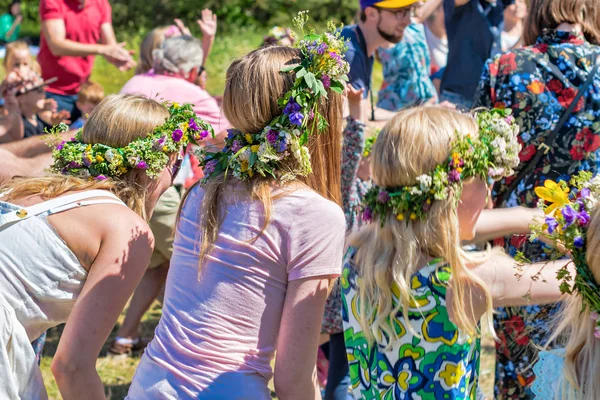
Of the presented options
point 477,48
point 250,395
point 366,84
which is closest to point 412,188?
point 250,395

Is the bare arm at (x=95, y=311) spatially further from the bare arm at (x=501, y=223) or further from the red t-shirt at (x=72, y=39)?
the red t-shirt at (x=72, y=39)

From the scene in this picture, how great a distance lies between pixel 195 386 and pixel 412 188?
0.93m

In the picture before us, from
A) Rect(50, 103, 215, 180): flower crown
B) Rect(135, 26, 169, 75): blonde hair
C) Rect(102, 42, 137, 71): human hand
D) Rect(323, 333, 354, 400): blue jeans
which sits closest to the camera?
Rect(50, 103, 215, 180): flower crown

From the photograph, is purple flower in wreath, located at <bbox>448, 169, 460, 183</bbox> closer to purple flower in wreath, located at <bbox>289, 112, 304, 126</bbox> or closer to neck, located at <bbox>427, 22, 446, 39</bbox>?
purple flower in wreath, located at <bbox>289, 112, 304, 126</bbox>

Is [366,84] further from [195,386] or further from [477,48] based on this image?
[195,386]

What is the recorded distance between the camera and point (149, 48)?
5867 mm

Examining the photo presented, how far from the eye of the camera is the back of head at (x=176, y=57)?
5215 mm

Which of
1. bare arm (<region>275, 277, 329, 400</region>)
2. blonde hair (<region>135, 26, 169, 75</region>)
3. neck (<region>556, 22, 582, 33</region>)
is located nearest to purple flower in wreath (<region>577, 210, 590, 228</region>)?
bare arm (<region>275, 277, 329, 400</region>)

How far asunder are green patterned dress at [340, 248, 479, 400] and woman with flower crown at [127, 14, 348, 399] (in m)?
0.44

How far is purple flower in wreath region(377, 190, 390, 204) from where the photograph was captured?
2.64 meters

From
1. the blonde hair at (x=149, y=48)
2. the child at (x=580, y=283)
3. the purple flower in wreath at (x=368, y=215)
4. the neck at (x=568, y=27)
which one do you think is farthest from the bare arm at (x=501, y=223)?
the blonde hair at (x=149, y=48)

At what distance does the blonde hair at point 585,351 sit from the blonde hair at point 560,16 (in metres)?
1.74

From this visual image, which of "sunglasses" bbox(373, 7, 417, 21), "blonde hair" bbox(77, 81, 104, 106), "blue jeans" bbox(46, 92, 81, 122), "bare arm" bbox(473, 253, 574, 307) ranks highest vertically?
"sunglasses" bbox(373, 7, 417, 21)

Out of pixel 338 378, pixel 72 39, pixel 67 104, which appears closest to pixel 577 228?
pixel 338 378
